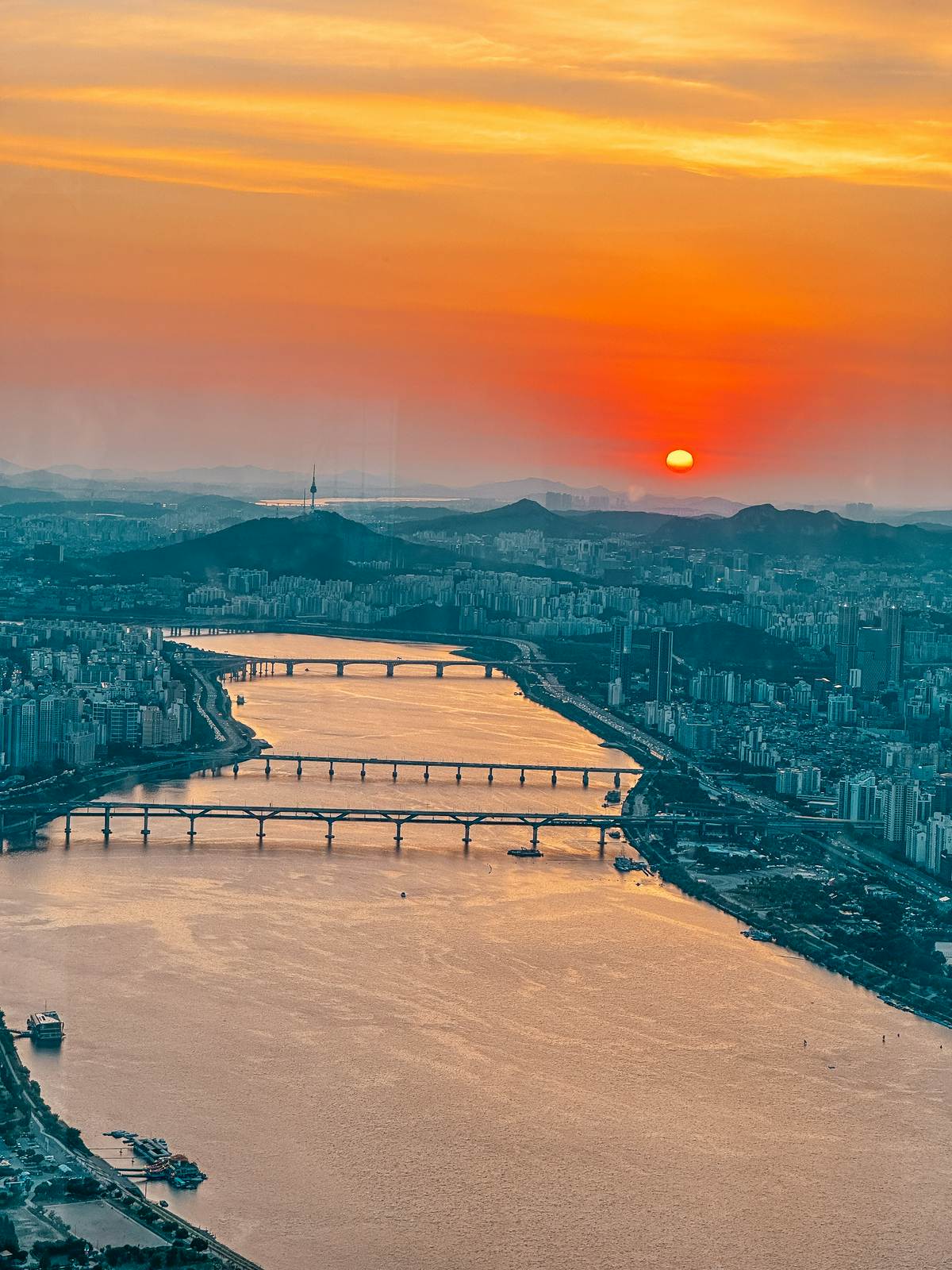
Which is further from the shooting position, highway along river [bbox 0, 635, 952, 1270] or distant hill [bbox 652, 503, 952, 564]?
distant hill [bbox 652, 503, 952, 564]

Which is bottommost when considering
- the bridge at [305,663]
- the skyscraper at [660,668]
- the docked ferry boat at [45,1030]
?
the docked ferry boat at [45,1030]

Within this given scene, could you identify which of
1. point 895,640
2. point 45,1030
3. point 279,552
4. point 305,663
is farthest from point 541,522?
point 45,1030

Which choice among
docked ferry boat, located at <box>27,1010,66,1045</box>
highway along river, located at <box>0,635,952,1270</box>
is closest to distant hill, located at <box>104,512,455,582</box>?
highway along river, located at <box>0,635,952,1270</box>

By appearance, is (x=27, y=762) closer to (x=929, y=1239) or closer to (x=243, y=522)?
(x=929, y=1239)

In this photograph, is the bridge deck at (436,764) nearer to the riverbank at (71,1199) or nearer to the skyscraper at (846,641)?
the skyscraper at (846,641)

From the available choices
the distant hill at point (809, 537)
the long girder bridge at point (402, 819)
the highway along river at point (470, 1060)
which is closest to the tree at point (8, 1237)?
the highway along river at point (470, 1060)

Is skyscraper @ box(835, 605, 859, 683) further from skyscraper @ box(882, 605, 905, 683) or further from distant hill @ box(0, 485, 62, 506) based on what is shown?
distant hill @ box(0, 485, 62, 506)

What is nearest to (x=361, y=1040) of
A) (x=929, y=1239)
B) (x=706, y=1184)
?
(x=706, y=1184)
